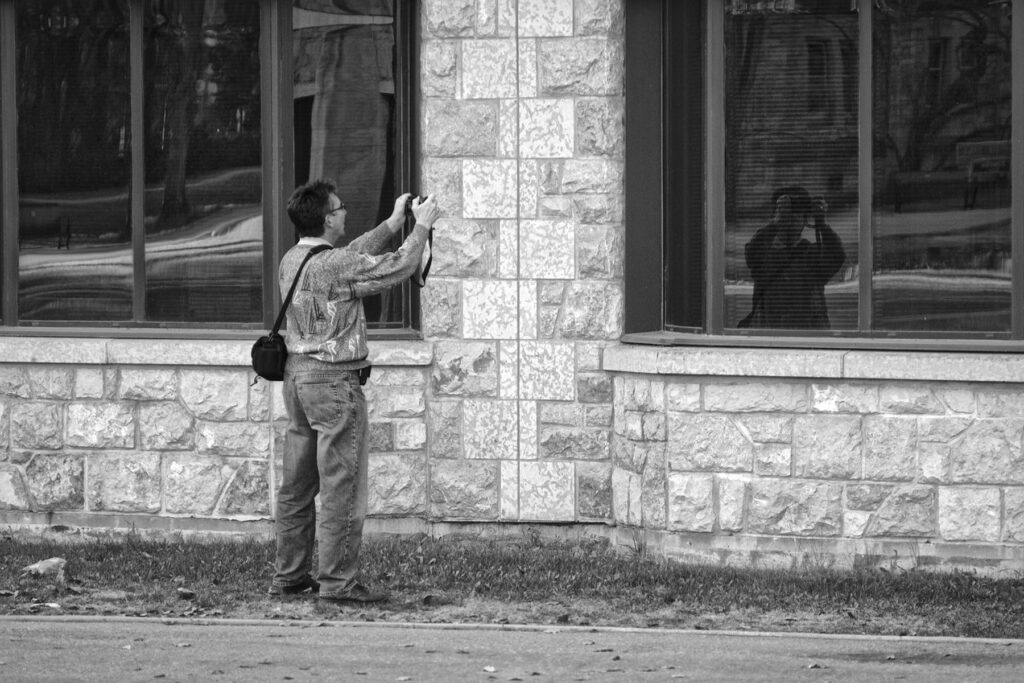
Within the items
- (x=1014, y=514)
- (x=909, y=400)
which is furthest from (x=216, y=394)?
(x=1014, y=514)

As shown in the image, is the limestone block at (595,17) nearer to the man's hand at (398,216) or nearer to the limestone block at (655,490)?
the man's hand at (398,216)

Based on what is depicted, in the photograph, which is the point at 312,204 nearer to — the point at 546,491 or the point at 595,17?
the point at 595,17

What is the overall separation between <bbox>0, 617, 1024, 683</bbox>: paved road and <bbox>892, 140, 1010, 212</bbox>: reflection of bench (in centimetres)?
290

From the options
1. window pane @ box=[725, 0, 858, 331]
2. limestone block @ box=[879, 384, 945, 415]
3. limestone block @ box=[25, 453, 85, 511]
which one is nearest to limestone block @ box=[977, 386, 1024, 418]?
limestone block @ box=[879, 384, 945, 415]

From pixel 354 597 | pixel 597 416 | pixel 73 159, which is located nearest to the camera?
pixel 354 597

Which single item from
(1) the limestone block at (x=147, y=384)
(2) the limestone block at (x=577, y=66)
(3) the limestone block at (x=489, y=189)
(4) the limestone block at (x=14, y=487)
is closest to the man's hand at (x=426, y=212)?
(3) the limestone block at (x=489, y=189)

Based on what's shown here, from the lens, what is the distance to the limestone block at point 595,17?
1047cm

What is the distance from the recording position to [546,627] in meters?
8.45

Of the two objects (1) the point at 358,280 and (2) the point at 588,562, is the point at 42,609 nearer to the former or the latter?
(1) the point at 358,280

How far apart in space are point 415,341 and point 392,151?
115 centimetres

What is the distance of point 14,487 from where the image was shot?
11.1m

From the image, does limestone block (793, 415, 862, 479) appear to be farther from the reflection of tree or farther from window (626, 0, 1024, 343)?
the reflection of tree

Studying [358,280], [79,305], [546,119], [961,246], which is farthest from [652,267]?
[79,305]

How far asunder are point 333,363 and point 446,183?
213 centimetres
